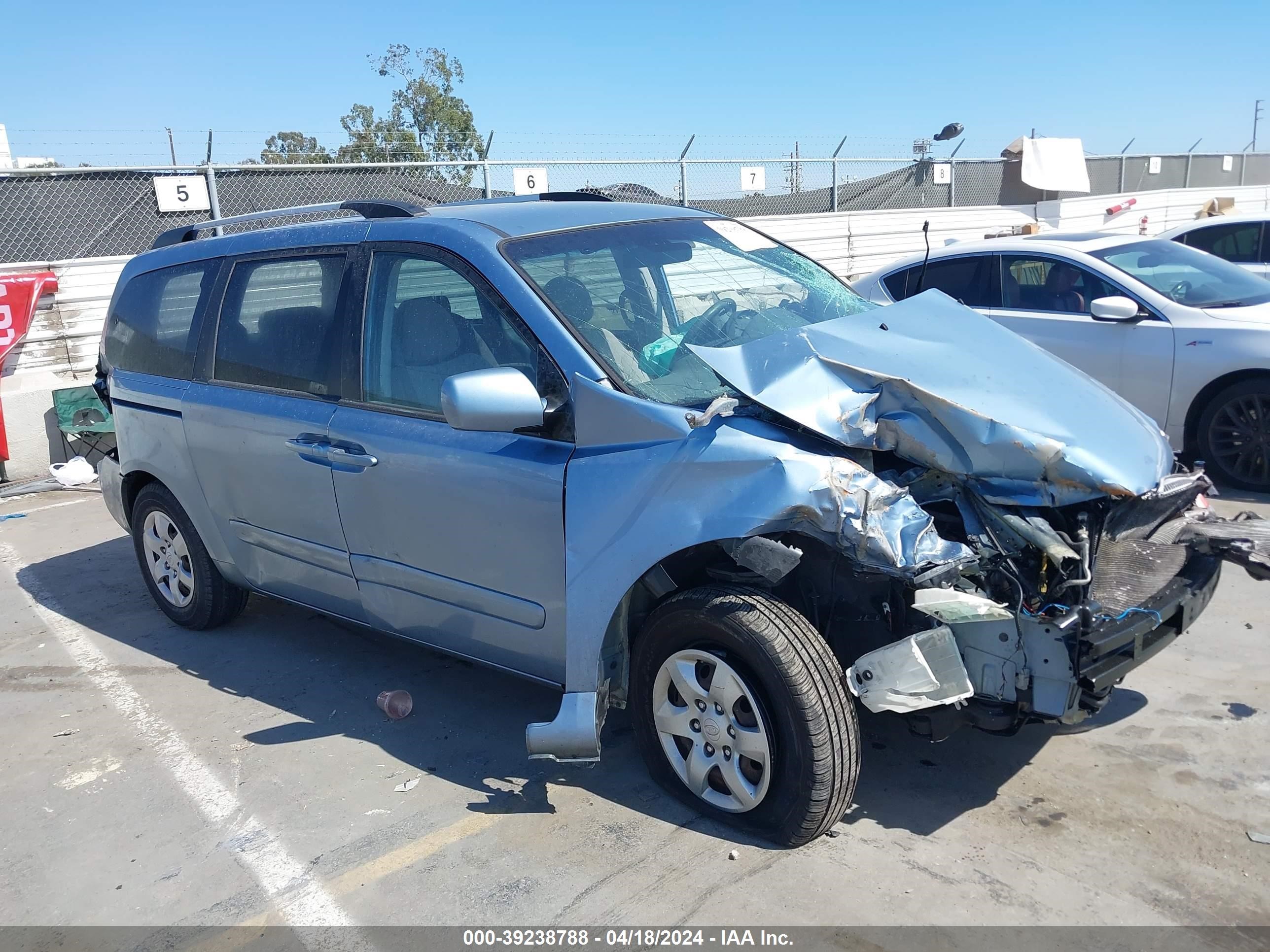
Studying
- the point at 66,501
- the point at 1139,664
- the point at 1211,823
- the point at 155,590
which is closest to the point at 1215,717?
the point at 1211,823

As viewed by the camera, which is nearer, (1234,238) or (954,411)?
(954,411)

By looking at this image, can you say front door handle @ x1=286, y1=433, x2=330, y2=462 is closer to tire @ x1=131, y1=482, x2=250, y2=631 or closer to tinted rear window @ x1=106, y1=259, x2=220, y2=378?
tinted rear window @ x1=106, y1=259, x2=220, y2=378

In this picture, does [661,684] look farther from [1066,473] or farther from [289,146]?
[289,146]

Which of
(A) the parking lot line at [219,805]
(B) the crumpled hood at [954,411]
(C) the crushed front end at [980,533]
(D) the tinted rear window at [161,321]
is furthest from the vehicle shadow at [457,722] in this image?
(D) the tinted rear window at [161,321]

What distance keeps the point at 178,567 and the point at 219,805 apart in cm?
192

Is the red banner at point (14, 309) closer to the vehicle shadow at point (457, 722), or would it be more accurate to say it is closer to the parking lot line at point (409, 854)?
the vehicle shadow at point (457, 722)

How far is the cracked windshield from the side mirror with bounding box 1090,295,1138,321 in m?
2.88

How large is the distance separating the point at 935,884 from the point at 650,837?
0.87 meters

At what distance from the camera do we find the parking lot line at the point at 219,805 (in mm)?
3049

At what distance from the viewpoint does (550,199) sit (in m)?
4.46

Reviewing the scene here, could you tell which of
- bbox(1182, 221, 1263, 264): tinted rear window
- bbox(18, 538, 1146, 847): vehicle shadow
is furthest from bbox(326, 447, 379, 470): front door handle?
bbox(1182, 221, 1263, 264): tinted rear window

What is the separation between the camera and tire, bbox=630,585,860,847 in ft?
9.57

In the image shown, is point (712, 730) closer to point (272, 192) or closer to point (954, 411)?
point (954, 411)

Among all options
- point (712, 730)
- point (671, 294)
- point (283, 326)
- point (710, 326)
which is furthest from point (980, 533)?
point (283, 326)
